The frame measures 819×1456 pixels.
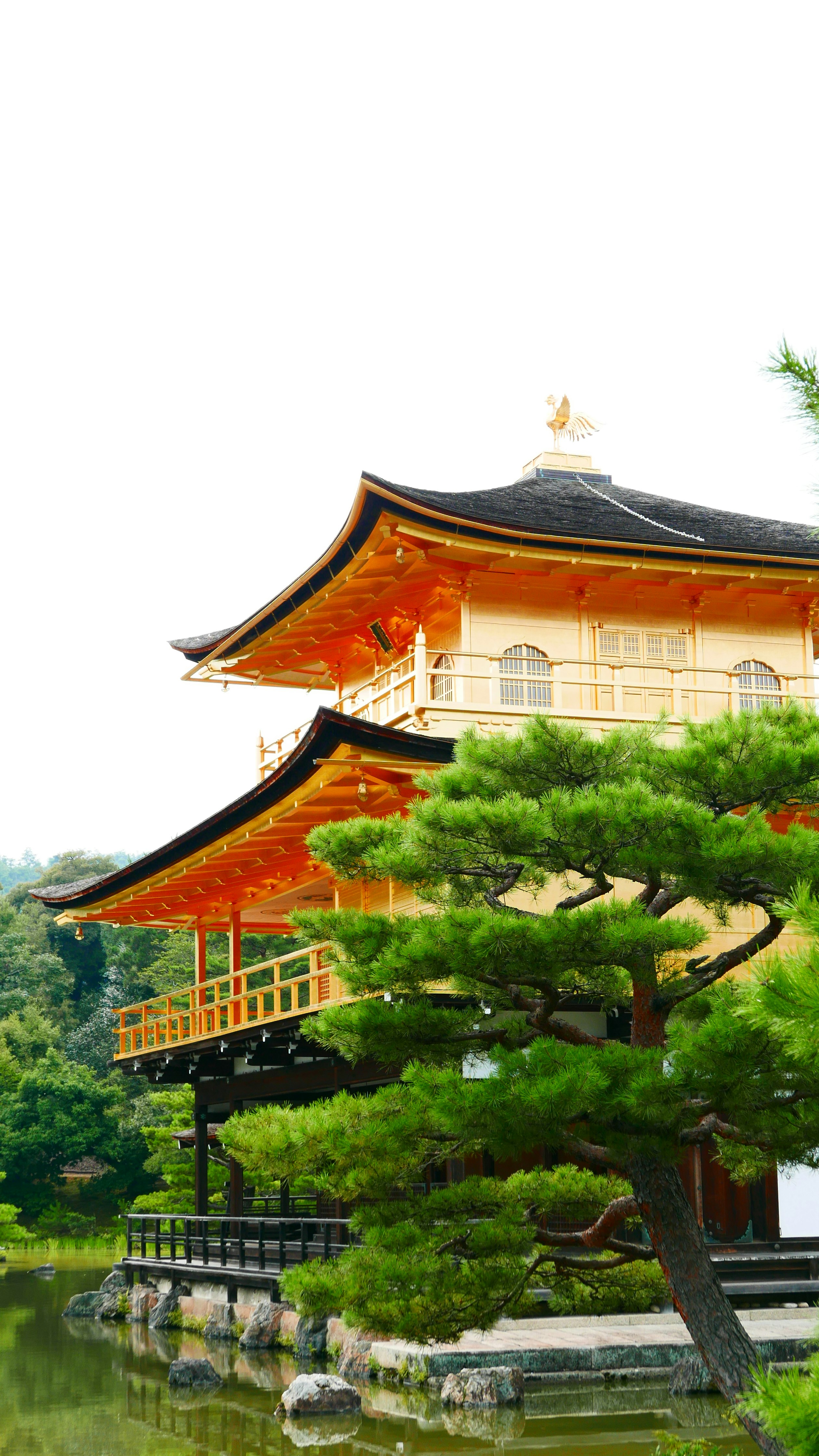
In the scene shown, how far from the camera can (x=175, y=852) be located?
Result: 68.8 ft

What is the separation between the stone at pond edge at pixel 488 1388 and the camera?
38.8ft

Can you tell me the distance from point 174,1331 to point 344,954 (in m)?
13.5

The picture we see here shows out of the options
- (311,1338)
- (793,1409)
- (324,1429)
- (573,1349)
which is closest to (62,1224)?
(311,1338)

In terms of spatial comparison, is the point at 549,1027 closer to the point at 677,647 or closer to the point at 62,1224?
the point at 677,647

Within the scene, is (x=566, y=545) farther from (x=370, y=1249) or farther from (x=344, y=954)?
(x=370, y=1249)

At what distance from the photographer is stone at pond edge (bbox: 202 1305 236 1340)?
18453 mm

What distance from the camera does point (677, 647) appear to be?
20.0m

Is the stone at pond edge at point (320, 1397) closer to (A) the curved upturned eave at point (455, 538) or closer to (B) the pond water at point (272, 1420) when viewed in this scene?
(B) the pond water at point (272, 1420)

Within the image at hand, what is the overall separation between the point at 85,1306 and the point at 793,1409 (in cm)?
2193

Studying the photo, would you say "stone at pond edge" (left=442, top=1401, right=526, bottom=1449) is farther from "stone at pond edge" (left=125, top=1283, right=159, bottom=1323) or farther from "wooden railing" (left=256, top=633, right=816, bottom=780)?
"stone at pond edge" (left=125, top=1283, right=159, bottom=1323)

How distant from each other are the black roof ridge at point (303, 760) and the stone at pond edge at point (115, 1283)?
276 inches

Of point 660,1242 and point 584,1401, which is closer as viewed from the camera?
point 660,1242

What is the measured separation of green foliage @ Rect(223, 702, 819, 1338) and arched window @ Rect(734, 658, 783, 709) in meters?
10.1

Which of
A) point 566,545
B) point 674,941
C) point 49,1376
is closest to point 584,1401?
point 674,941
